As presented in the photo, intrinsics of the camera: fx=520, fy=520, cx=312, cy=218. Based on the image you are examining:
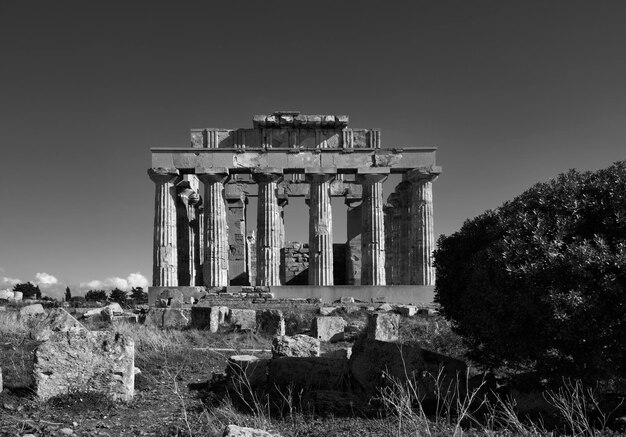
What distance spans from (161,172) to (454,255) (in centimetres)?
1963

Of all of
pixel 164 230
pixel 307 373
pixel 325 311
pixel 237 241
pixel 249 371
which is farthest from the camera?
pixel 237 241

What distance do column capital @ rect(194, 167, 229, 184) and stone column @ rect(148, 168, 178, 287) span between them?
3.97 feet

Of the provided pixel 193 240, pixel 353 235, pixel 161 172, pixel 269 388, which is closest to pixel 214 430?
pixel 269 388

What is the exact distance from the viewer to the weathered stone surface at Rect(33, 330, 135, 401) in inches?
267

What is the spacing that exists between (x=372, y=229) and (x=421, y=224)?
2.45 meters

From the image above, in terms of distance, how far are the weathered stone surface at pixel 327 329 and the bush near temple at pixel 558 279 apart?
22.5ft

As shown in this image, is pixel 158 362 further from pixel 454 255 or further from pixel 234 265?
pixel 234 265

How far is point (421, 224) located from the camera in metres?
26.0

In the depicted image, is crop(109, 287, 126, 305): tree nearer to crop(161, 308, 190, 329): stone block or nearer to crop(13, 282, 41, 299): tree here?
crop(13, 282, 41, 299): tree

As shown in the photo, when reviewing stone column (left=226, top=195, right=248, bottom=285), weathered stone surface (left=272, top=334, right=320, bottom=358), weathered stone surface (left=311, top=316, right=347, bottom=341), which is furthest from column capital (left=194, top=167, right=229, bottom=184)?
weathered stone surface (left=272, top=334, right=320, bottom=358)

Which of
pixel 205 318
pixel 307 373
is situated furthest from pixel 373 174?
pixel 307 373

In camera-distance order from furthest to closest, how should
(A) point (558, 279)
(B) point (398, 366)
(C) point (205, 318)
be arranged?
(C) point (205, 318), (B) point (398, 366), (A) point (558, 279)

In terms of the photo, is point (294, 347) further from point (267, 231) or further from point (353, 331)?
point (267, 231)

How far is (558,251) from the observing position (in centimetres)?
644
